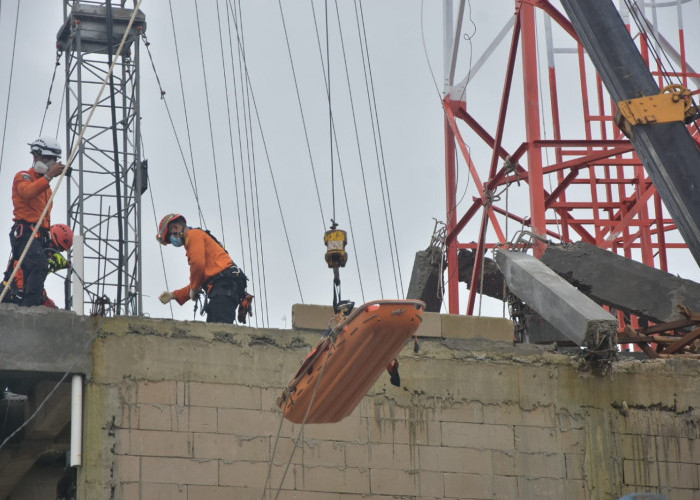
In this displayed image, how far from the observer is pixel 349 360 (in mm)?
10688

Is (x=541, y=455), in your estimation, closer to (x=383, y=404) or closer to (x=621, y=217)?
(x=383, y=404)

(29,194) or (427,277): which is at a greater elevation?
(427,277)

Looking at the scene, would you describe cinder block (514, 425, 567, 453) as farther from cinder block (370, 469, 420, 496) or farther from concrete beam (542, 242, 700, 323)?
concrete beam (542, 242, 700, 323)

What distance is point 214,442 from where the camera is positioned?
484 inches

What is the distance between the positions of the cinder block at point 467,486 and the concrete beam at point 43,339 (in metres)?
3.33

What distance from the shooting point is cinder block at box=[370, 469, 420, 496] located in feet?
41.4

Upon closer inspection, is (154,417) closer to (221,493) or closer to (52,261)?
(221,493)

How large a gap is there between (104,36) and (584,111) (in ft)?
31.2

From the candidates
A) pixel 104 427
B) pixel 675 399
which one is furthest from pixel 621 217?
pixel 104 427

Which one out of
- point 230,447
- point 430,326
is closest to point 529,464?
point 430,326

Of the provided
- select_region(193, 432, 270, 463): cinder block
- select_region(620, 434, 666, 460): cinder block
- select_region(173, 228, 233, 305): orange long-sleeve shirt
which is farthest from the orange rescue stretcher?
select_region(620, 434, 666, 460): cinder block

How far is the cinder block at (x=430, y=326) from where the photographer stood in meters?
13.2

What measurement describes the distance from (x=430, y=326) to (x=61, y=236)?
13.1ft

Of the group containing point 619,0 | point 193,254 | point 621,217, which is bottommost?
point 193,254
